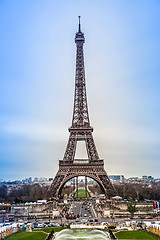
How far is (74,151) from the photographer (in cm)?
5819

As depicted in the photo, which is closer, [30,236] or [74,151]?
[30,236]

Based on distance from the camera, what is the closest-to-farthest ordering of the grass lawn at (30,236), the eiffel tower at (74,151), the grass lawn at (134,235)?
the grass lawn at (134,235)
the grass lawn at (30,236)
the eiffel tower at (74,151)

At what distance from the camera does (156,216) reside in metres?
39.2

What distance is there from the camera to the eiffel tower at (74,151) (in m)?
54.0

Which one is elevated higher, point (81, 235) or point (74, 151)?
point (74, 151)

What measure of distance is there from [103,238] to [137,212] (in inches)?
787

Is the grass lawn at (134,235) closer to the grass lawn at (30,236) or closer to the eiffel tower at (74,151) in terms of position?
the grass lawn at (30,236)

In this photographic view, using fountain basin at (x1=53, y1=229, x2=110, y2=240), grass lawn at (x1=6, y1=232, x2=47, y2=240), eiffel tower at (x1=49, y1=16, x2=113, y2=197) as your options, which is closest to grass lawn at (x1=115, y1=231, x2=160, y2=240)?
fountain basin at (x1=53, y1=229, x2=110, y2=240)

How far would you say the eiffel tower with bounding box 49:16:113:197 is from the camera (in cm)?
5397

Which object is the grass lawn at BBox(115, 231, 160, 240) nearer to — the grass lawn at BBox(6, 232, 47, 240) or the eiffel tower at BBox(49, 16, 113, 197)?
the grass lawn at BBox(6, 232, 47, 240)

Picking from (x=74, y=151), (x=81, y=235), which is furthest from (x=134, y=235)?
(x=74, y=151)

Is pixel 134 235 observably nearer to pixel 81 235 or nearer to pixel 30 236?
pixel 81 235

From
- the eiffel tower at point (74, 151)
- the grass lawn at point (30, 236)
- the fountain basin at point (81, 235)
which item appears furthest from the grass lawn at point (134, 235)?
the eiffel tower at point (74, 151)

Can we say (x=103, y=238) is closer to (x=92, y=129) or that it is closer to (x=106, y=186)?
(x=106, y=186)
